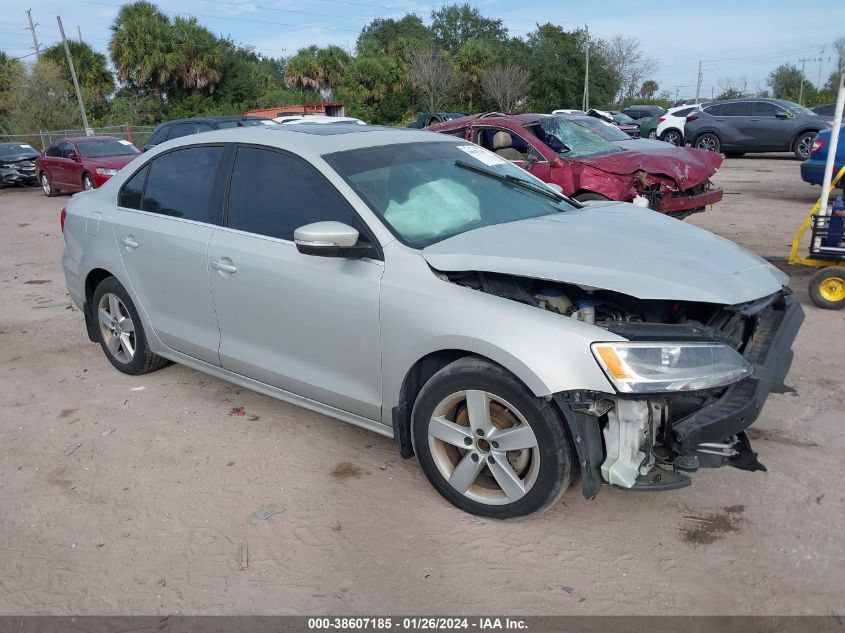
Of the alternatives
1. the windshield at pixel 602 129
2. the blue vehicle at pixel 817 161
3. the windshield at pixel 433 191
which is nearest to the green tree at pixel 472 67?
the windshield at pixel 602 129

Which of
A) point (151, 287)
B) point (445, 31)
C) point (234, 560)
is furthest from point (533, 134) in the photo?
point (445, 31)

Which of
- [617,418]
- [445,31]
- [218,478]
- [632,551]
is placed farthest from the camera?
[445,31]

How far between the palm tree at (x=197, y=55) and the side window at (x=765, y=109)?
34273mm

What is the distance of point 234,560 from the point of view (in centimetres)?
303

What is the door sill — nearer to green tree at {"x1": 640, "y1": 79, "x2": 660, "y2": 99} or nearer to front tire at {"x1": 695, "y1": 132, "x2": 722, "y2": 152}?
A: front tire at {"x1": 695, "y1": 132, "x2": 722, "y2": 152}

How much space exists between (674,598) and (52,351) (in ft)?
17.1

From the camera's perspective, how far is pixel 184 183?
14.4 feet

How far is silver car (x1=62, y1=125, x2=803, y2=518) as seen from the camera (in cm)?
280

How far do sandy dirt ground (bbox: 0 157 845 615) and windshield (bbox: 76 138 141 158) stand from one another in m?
13.6

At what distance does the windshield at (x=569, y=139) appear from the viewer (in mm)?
9250

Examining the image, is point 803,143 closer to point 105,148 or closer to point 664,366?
point 105,148

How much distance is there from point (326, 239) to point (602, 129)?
8.68m

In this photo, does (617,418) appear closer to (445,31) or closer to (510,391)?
(510,391)

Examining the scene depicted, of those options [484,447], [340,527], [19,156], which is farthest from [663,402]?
[19,156]
